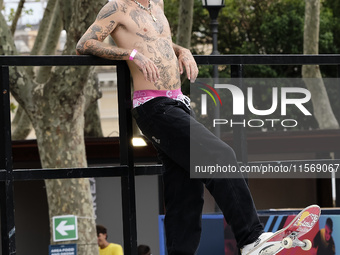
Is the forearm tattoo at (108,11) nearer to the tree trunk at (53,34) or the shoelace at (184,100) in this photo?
the shoelace at (184,100)

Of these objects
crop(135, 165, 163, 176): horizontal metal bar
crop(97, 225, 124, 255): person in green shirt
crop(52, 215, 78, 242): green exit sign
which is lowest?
crop(97, 225, 124, 255): person in green shirt

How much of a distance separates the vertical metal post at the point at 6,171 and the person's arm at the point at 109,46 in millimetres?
413

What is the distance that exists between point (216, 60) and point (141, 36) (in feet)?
1.37

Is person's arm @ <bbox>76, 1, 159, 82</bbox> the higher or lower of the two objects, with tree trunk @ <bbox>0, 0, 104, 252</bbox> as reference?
higher

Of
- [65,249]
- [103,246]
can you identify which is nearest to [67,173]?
[65,249]

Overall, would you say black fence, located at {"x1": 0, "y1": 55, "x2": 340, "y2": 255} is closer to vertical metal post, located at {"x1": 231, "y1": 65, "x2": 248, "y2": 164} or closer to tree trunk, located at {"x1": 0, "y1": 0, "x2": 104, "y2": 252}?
vertical metal post, located at {"x1": 231, "y1": 65, "x2": 248, "y2": 164}

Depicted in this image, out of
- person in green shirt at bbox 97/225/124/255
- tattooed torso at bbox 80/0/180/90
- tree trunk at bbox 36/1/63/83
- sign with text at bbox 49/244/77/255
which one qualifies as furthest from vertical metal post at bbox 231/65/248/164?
tree trunk at bbox 36/1/63/83

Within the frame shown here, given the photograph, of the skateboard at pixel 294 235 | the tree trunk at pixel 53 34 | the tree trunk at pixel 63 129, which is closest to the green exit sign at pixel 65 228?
the tree trunk at pixel 63 129

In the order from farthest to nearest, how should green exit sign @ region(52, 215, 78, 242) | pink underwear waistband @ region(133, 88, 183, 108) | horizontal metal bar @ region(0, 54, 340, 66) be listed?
1. green exit sign @ region(52, 215, 78, 242)
2. pink underwear waistband @ region(133, 88, 183, 108)
3. horizontal metal bar @ region(0, 54, 340, 66)

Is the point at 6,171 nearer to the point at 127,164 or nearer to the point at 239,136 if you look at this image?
the point at 127,164

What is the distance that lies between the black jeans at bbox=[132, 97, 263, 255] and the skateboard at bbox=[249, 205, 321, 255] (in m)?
0.08

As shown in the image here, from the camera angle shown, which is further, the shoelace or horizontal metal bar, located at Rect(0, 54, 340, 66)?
the shoelace

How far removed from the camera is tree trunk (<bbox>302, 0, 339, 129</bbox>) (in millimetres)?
16578

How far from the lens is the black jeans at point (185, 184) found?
128 inches
